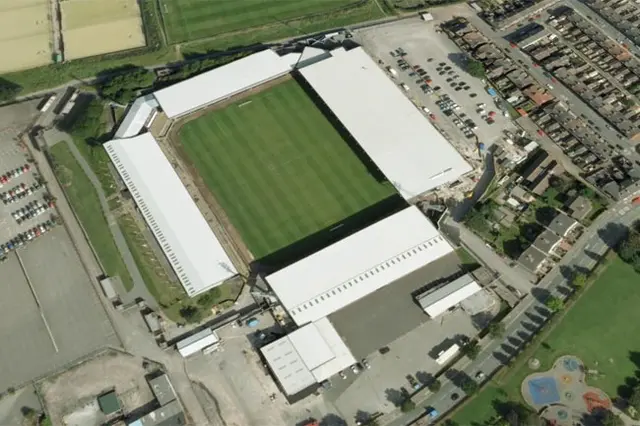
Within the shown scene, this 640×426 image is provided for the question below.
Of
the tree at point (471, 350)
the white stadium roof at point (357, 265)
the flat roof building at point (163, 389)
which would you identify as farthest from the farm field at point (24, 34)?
the tree at point (471, 350)

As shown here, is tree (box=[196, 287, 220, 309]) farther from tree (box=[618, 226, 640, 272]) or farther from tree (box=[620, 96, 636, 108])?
tree (box=[620, 96, 636, 108])

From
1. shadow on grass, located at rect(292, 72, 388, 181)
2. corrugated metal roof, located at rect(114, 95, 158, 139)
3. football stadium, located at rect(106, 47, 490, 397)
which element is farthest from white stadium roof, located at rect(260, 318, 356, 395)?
corrugated metal roof, located at rect(114, 95, 158, 139)

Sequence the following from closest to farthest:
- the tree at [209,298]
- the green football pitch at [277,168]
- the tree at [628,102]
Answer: the tree at [209,298] < the green football pitch at [277,168] < the tree at [628,102]

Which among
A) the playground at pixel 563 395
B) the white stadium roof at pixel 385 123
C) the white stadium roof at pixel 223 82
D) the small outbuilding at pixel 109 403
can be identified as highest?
the white stadium roof at pixel 223 82

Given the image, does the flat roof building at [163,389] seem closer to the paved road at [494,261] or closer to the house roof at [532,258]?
the paved road at [494,261]

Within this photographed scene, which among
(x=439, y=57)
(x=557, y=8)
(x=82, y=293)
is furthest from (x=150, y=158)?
(x=557, y=8)

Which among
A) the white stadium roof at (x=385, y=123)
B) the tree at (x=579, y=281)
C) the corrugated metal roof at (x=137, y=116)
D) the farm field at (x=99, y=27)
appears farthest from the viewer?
the farm field at (x=99, y=27)

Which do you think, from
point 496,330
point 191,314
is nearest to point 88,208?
point 191,314

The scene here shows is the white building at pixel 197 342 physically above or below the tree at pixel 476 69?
below

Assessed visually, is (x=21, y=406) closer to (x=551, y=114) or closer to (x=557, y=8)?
(x=551, y=114)
